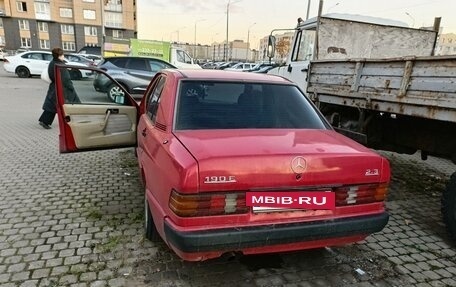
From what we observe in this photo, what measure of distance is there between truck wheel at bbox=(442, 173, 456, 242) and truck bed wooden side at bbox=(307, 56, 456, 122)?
2.36 ft

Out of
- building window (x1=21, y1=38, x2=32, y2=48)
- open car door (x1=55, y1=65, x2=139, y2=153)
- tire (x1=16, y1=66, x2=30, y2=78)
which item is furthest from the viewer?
building window (x1=21, y1=38, x2=32, y2=48)

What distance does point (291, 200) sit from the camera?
88.5 inches

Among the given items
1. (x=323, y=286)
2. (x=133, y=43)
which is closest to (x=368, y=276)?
(x=323, y=286)

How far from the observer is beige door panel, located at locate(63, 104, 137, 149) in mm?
4273

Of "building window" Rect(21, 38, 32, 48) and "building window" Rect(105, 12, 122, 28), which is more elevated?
"building window" Rect(105, 12, 122, 28)

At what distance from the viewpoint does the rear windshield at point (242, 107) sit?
9.10ft

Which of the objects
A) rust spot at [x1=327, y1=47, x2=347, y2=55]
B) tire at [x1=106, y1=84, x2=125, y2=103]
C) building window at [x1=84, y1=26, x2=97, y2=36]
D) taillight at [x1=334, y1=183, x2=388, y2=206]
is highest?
building window at [x1=84, y1=26, x2=97, y2=36]

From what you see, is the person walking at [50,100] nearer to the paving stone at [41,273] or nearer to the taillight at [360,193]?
the paving stone at [41,273]

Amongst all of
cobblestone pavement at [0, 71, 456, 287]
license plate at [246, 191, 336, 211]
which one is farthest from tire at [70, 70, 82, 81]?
license plate at [246, 191, 336, 211]

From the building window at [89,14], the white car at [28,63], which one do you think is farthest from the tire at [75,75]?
the building window at [89,14]

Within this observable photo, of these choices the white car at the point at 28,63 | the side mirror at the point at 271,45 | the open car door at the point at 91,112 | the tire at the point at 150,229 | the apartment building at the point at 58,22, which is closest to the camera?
the tire at the point at 150,229

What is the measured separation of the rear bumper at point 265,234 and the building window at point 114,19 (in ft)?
200

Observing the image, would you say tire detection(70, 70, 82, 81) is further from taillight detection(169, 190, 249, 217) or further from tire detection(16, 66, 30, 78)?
tire detection(16, 66, 30, 78)

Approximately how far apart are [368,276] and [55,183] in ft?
13.0
